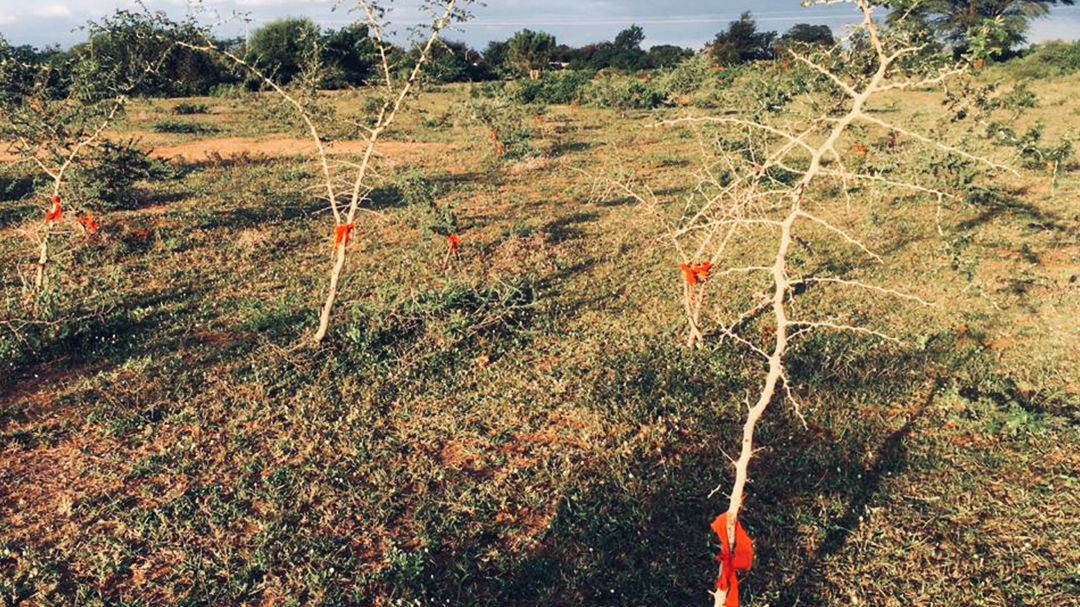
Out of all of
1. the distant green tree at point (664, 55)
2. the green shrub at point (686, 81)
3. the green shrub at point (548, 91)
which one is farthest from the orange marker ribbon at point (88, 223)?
the distant green tree at point (664, 55)

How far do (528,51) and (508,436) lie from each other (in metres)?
45.1

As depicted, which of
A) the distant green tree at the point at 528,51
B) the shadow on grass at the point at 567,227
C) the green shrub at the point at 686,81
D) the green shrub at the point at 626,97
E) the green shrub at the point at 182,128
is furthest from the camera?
the distant green tree at the point at 528,51

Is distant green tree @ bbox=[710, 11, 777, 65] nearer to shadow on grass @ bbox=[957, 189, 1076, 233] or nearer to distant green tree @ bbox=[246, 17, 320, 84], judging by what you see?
distant green tree @ bbox=[246, 17, 320, 84]

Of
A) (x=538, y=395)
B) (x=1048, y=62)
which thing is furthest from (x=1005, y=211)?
(x=1048, y=62)

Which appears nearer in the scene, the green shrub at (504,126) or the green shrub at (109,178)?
the green shrub at (109,178)

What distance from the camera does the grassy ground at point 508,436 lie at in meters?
4.62

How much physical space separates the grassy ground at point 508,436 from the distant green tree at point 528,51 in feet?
128

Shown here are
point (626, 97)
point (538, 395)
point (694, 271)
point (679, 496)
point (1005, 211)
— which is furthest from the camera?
point (626, 97)

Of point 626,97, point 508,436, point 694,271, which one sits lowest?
point 508,436

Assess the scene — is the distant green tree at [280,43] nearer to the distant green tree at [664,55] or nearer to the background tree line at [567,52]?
the background tree line at [567,52]

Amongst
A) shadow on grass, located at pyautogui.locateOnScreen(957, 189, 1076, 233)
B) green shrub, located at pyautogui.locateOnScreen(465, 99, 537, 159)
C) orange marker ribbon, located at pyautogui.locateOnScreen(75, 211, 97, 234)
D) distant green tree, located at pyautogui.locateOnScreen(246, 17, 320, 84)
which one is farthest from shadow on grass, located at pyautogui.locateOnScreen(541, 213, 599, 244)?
distant green tree, located at pyautogui.locateOnScreen(246, 17, 320, 84)

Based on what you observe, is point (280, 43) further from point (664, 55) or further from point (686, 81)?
point (664, 55)

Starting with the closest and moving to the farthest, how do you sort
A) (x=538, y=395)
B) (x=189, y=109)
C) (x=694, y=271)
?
(x=538, y=395) < (x=694, y=271) < (x=189, y=109)

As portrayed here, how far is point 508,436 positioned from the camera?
20.1 feet
